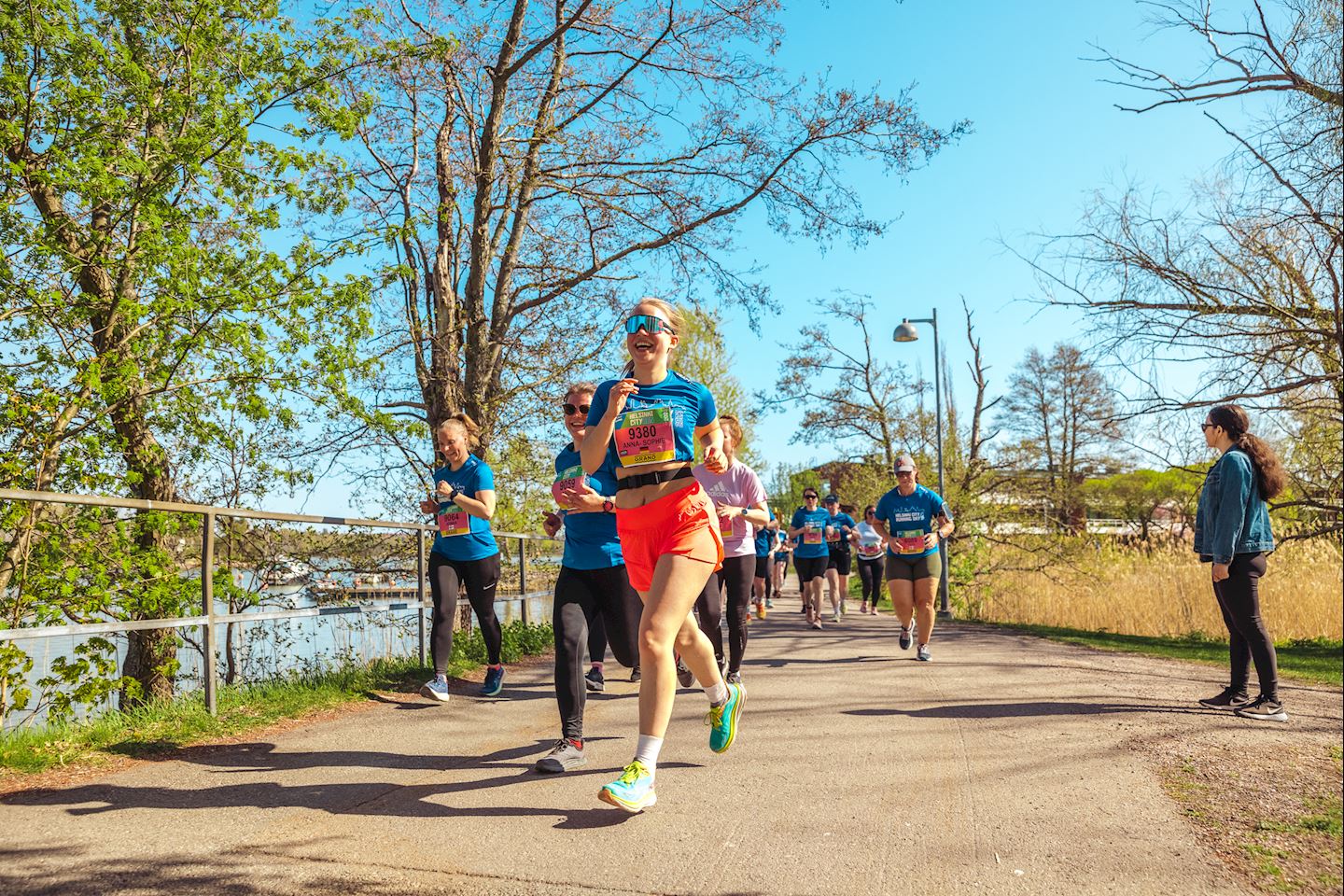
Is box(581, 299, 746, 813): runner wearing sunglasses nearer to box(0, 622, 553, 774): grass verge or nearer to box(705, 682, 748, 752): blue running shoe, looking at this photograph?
→ box(705, 682, 748, 752): blue running shoe

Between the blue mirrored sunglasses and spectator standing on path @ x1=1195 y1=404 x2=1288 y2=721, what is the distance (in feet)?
14.4

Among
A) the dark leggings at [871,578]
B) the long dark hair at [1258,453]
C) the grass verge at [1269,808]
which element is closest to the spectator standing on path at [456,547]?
the grass verge at [1269,808]

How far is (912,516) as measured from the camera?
8656 mm

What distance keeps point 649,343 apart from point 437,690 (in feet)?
11.6

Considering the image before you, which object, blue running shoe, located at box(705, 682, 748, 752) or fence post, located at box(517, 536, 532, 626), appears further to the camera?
fence post, located at box(517, 536, 532, 626)

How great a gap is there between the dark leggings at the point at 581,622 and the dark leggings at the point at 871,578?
503 inches

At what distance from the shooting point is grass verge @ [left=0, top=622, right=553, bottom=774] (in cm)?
444

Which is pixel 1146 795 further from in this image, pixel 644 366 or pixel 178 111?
pixel 178 111

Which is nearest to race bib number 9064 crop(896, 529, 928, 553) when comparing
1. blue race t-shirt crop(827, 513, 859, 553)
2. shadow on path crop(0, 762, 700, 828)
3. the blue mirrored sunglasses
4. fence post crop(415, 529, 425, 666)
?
fence post crop(415, 529, 425, 666)

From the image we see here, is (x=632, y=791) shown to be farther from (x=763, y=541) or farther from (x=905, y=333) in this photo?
(x=905, y=333)

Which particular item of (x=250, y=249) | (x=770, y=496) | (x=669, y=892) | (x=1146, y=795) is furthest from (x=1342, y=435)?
(x=770, y=496)

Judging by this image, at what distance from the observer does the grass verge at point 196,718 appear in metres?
4.44

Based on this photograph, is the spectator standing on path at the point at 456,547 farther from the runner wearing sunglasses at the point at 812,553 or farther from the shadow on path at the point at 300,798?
the runner wearing sunglasses at the point at 812,553

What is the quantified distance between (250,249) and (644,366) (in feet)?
21.7
